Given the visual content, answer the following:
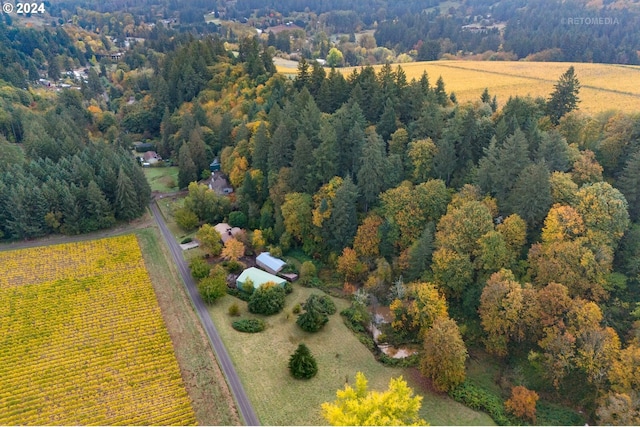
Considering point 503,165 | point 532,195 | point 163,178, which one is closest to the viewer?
point 532,195

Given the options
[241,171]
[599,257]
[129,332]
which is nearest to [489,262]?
[599,257]

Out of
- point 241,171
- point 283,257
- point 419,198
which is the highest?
point 419,198

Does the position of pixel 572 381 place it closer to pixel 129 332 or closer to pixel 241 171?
pixel 129 332

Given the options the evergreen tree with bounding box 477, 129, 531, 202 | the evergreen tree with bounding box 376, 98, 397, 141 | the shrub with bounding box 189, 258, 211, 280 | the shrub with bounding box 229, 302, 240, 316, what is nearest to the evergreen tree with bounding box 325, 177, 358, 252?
the evergreen tree with bounding box 376, 98, 397, 141

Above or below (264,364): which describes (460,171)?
above

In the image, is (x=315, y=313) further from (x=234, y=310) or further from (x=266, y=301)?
(x=234, y=310)

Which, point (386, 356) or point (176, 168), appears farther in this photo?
point (176, 168)

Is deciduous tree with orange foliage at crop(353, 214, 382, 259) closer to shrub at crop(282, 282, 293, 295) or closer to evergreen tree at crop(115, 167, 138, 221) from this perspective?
shrub at crop(282, 282, 293, 295)

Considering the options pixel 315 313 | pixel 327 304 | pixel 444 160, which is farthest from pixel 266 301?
pixel 444 160
